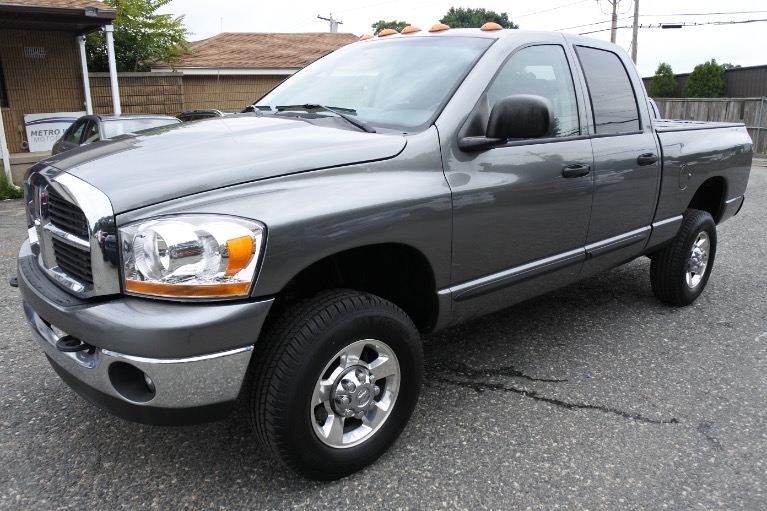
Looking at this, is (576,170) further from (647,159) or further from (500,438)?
(500,438)

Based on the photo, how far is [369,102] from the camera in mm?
3168

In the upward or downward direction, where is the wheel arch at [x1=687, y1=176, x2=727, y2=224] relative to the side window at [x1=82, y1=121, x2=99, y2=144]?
downward

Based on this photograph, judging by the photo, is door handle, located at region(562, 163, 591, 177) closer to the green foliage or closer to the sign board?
the green foliage

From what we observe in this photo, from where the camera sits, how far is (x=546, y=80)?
11.3ft

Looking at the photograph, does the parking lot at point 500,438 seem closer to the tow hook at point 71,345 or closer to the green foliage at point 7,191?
the tow hook at point 71,345

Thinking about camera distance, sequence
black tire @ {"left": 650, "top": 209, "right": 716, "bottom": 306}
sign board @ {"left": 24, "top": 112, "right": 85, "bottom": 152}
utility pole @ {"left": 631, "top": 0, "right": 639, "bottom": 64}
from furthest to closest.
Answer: utility pole @ {"left": 631, "top": 0, "right": 639, "bottom": 64}
sign board @ {"left": 24, "top": 112, "right": 85, "bottom": 152}
black tire @ {"left": 650, "top": 209, "right": 716, "bottom": 306}

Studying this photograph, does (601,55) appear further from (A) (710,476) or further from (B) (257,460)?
(B) (257,460)

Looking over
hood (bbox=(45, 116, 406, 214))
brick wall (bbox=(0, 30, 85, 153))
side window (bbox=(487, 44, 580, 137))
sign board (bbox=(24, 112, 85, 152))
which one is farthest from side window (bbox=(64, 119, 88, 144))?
side window (bbox=(487, 44, 580, 137))

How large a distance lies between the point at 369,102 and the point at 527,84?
32.9 inches

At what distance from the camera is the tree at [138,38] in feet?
49.8

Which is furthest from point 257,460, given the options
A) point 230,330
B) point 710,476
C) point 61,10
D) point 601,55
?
point 61,10

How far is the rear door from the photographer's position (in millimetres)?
3602

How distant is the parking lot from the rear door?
0.66 m

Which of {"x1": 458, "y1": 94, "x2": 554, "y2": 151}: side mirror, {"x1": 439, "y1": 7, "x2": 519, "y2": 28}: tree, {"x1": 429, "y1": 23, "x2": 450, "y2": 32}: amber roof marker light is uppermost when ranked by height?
{"x1": 439, "y1": 7, "x2": 519, "y2": 28}: tree
